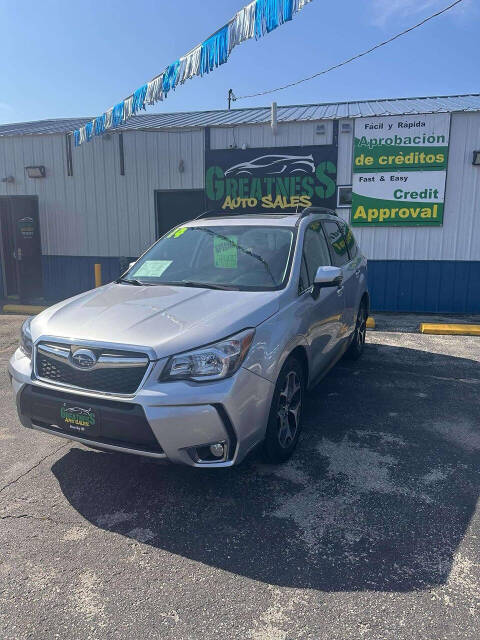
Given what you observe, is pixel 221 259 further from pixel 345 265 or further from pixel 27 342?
pixel 345 265

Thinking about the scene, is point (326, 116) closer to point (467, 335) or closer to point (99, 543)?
point (467, 335)

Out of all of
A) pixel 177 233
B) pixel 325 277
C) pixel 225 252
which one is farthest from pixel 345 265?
pixel 177 233

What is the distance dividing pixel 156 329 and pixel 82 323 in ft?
1.77

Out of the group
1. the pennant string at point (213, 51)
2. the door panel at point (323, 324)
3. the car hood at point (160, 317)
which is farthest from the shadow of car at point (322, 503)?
the pennant string at point (213, 51)

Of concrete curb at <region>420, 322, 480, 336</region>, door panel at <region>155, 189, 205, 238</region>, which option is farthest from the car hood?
door panel at <region>155, 189, 205, 238</region>

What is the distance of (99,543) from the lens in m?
2.82

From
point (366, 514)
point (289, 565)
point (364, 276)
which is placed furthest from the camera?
point (364, 276)

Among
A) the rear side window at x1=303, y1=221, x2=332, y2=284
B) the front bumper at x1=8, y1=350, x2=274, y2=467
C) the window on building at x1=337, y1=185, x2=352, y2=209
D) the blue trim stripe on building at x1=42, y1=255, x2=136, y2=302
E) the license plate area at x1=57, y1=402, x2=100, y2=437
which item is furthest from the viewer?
the blue trim stripe on building at x1=42, y1=255, x2=136, y2=302

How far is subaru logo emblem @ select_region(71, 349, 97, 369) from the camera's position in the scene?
3012mm

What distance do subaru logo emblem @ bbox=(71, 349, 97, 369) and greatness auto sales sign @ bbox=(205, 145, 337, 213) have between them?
7.58 m

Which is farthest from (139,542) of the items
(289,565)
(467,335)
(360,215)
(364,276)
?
(360,215)

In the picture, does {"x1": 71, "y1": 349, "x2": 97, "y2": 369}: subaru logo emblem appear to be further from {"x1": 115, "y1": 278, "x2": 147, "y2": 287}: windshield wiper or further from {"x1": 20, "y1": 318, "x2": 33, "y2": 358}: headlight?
{"x1": 115, "y1": 278, "x2": 147, "y2": 287}: windshield wiper

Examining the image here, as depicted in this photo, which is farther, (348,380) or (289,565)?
(348,380)

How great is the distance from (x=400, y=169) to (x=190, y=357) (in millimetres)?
7979
